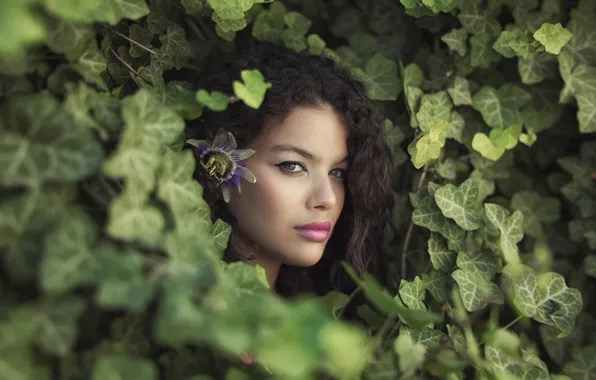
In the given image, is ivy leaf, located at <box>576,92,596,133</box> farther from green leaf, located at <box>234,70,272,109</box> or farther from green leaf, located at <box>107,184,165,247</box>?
green leaf, located at <box>107,184,165,247</box>

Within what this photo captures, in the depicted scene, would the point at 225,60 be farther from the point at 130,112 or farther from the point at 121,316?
the point at 121,316

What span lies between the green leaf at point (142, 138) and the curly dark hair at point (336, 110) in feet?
1.42

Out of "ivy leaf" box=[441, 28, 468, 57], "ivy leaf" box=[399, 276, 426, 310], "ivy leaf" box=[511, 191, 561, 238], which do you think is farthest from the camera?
"ivy leaf" box=[511, 191, 561, 238]

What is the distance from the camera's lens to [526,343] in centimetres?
163

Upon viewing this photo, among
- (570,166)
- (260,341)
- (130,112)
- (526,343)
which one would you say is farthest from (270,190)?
(570,166)

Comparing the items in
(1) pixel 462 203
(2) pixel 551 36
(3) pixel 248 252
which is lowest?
(3) pixel 248 252

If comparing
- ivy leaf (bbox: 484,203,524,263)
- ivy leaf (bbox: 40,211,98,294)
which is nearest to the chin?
ivy leaf (bbox: 484,203,524,263)

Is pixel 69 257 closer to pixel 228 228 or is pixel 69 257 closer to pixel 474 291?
pixel 228 228

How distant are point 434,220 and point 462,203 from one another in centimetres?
9

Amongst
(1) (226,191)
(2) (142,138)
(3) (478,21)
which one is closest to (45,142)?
(2) (142,138)

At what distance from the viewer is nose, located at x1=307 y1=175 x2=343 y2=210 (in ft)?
4.64

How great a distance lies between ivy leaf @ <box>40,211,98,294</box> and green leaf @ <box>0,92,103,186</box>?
0.07 meters

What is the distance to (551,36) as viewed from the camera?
1.54m

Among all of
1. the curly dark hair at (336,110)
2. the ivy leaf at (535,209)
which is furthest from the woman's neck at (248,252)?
the ivy leaf at (535,209)
